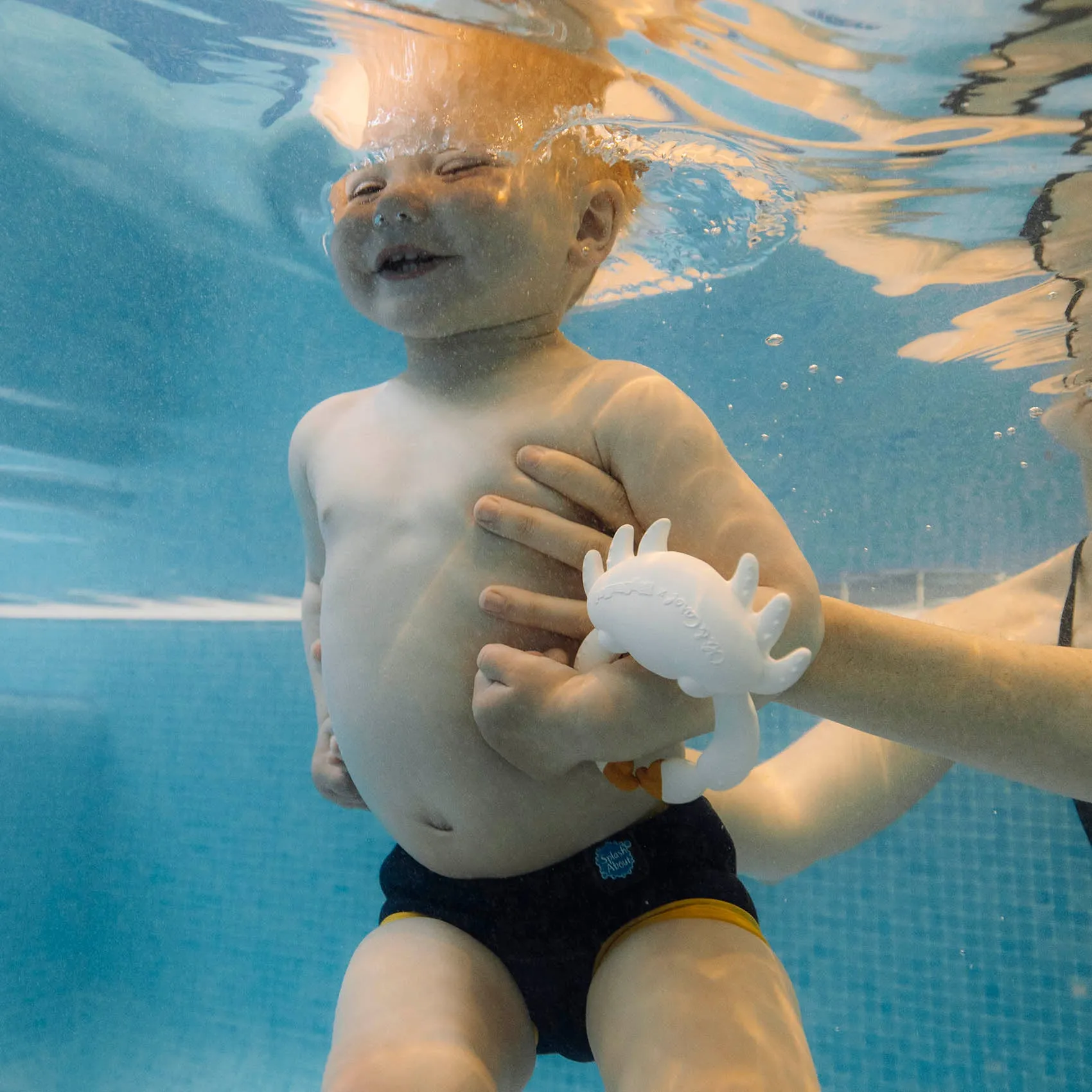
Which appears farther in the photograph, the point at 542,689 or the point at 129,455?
the point at 129,455

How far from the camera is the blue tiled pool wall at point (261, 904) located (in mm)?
4480

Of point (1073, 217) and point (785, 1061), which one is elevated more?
point (1073, 217)

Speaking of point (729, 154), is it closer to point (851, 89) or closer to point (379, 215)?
point (851, 89)

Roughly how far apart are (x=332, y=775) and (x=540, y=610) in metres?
0.85

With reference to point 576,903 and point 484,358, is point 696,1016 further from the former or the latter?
point 484,358

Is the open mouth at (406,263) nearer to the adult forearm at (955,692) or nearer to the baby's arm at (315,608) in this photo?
the baby's arm at (315,608)

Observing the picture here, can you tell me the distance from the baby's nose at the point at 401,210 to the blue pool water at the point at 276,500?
0.71 m

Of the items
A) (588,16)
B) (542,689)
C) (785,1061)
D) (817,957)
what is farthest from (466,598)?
(817,957)

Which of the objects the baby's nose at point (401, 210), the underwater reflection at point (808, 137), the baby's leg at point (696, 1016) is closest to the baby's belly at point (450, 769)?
the baby's leg at point (696, 1016)

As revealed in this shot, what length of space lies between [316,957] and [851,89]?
17.0 feet

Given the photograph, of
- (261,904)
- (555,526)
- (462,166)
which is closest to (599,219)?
(462,166)

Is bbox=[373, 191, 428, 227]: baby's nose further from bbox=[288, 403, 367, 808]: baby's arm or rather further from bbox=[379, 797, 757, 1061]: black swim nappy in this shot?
bbox=[379, 797, 757, 1061]: black swim nappy

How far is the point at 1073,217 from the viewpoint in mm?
3201

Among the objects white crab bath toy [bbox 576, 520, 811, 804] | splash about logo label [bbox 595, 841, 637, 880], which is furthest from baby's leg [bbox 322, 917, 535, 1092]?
white crab bath toy [bbox 576, 520, 811, 804]
